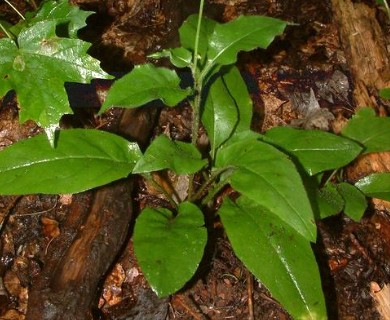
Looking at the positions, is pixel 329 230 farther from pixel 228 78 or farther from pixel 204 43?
pixel 204 43

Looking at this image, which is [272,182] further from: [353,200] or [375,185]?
[375,185]

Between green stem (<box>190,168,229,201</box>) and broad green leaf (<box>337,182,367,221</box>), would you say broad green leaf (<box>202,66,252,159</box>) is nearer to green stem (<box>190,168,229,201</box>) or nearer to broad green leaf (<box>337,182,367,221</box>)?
green stem (<box>190,168,229,201</box>)

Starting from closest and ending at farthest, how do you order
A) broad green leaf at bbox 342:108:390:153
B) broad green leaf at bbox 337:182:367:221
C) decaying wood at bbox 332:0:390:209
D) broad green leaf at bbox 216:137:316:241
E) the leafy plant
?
broad green leaf at bbox 216:137:316:241, the leafy plant, broad green leaf at bbox 337:182:367:221, broad green leaf at bbox 342:108:390:153, decaying wood at bbox 332:0:390:209

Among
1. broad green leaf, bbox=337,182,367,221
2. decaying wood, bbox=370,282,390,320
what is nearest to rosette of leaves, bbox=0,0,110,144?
broad green leaf, bbox=337,182,367,221

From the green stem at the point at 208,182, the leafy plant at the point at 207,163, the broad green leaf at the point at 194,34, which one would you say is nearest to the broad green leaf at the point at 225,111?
the leafy plant at the point at 207,163

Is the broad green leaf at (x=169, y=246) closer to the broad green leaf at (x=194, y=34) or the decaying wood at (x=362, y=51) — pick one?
the broad green leaf at (x=194, y=34)

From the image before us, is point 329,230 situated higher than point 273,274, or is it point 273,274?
point 273,274

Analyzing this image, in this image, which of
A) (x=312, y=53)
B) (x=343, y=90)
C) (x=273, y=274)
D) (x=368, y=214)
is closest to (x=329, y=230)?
(x=368, y=214)
